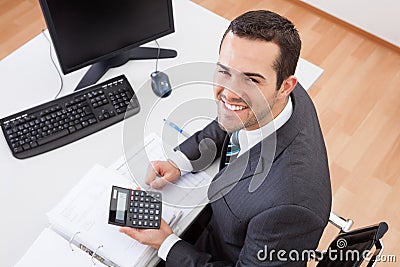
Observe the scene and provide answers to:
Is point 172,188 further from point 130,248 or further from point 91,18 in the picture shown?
point 91,18

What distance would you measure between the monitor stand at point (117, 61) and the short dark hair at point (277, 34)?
0.56 metres

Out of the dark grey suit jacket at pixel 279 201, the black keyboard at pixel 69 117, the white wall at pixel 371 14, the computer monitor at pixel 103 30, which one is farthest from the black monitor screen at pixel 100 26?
the white wall at pixel 371 14

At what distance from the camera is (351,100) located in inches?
100

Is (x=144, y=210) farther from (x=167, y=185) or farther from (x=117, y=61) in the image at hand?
(x=117, y=61)

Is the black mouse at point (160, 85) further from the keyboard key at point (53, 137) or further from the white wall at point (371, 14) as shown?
the white wall at point (371, 14)

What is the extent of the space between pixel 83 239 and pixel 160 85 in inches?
21.9

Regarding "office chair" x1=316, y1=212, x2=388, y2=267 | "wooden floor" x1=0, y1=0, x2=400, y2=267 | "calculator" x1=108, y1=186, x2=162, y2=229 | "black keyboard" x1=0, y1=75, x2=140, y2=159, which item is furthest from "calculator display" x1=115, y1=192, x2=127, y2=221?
"wooden floor" x1=0, y1=0, x2=400, y2=267

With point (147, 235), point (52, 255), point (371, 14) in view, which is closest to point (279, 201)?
point (147, 235)

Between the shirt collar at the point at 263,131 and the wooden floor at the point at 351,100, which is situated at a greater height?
the shirt collar at the point at 263,131

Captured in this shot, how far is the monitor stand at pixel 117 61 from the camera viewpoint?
5.11 ft

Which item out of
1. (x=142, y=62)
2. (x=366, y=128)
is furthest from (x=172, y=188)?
(x=366, y=128)

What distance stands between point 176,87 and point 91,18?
344 mm

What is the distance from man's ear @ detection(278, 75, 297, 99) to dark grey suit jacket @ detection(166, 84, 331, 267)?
6 centimetres

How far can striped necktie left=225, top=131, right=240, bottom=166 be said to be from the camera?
1.33m
